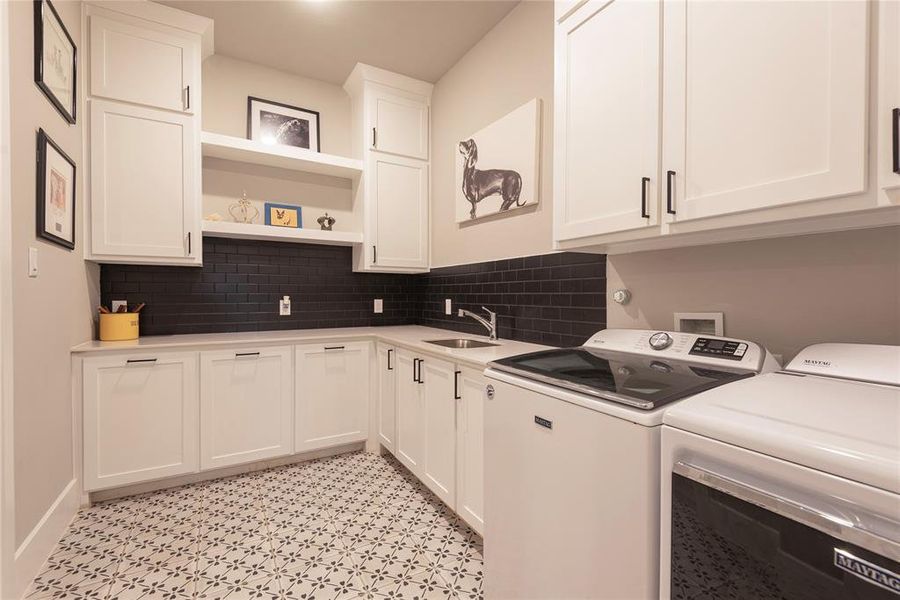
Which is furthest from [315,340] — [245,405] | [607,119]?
[607,119]

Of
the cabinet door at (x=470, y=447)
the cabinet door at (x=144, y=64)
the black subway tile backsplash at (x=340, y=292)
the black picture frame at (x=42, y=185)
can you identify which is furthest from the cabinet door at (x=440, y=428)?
the cabinet door at (x=144, y=64)

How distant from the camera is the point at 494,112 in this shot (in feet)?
8.55

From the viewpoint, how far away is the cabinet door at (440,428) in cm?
196

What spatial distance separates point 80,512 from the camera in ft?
6.99

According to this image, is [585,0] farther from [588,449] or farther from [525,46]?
[588,449]

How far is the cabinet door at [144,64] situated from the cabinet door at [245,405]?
1.56 metres

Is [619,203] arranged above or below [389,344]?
above

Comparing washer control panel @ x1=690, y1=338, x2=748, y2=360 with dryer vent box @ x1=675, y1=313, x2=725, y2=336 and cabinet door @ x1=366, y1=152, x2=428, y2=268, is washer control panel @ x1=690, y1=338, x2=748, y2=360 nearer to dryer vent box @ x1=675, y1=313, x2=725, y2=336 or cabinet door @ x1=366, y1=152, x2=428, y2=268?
dryer vent box @ x1=675, y1=313, x2=725, y2=336

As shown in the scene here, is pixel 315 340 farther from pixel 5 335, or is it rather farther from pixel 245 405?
pixel 5 335

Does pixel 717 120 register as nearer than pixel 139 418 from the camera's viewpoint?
Yes

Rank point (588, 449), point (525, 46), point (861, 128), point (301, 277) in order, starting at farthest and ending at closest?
point (301, 277), point (525, 46), point (588, 449), point (861, 128)

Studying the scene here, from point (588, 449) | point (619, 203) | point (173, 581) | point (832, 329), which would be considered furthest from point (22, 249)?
point (832, 329)

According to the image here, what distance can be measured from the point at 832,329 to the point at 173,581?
2490mm

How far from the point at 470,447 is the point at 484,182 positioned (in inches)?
65.3
